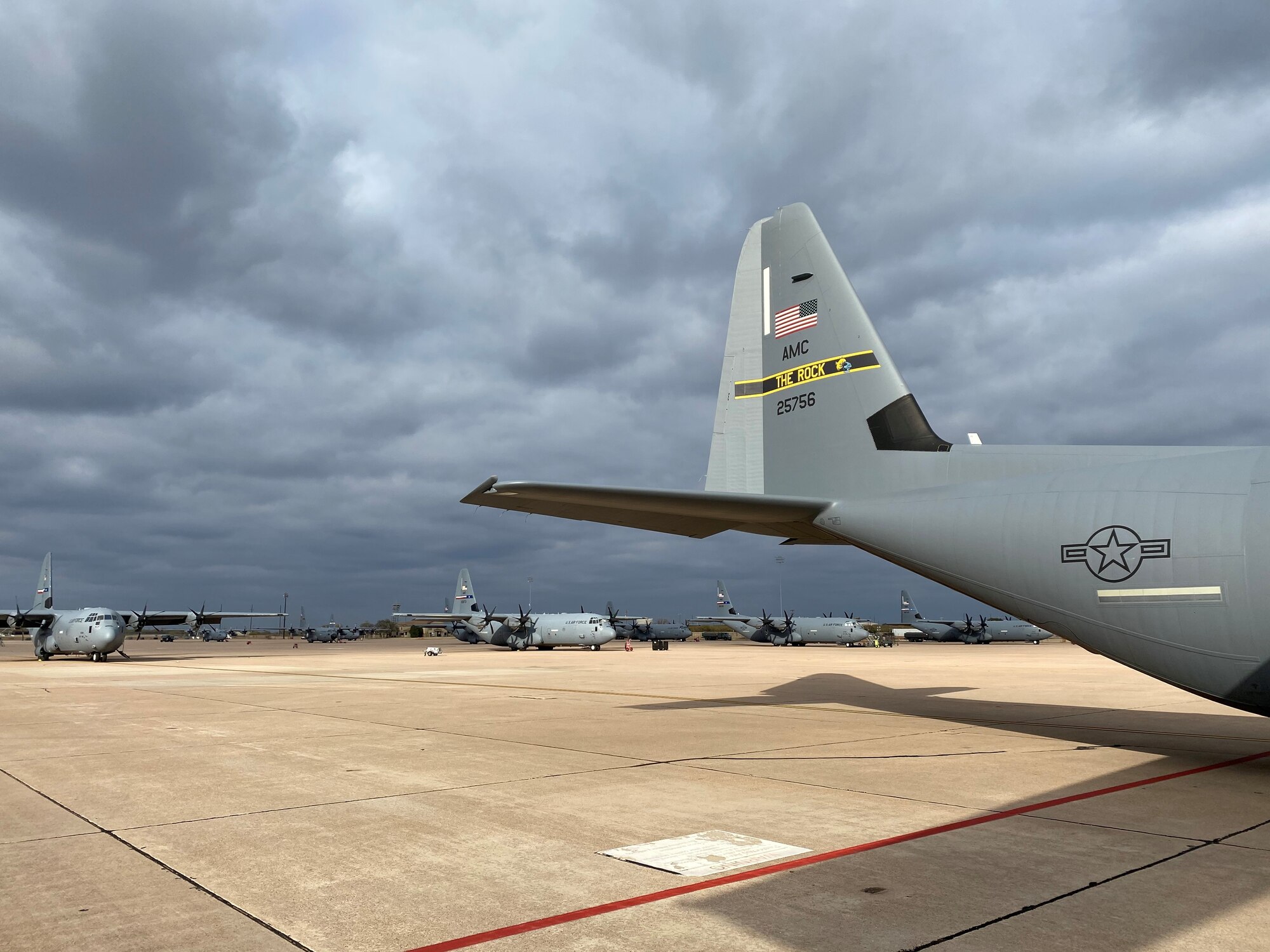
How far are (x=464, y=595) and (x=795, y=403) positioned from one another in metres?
76.4

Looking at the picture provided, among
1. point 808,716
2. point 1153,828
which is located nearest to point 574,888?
point 1153,828

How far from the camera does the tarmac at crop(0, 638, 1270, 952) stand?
4695 mm

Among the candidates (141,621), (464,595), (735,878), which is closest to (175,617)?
(141,621)

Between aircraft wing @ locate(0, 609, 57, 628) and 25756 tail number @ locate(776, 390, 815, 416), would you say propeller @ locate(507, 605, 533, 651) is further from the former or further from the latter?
25756 tail number @ locate(776, 390, 815, 416)

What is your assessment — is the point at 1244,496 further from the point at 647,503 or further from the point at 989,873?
the point at 647,503

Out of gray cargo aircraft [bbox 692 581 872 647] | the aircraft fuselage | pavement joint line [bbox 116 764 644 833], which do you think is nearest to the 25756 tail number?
pavement joint line [bbox 116 764 644 833]

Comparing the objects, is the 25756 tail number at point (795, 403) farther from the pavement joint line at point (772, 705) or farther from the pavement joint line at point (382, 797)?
the pavement joint line at point (382, 797)

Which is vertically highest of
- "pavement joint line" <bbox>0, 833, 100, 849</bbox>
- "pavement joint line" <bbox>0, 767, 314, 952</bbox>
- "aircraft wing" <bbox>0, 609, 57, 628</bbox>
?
"aircraft wing" <bbox>0, 609, 57, 628</bbox>

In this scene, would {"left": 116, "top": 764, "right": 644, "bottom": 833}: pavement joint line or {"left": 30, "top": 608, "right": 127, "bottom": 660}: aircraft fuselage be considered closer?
{"left": 116, "top": 764, "right": 644, "bottom": 833}: pavement joint line

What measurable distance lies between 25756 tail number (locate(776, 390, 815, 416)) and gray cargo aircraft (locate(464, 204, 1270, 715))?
0.10ft

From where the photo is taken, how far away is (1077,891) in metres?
5.24

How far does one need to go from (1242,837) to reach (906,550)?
628cm

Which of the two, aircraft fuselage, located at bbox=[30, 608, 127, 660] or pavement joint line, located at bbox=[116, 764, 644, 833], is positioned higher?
aircraft fuselage, located at bbox=[30, 608, 127, 660]

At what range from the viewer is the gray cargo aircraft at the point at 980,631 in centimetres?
8719
